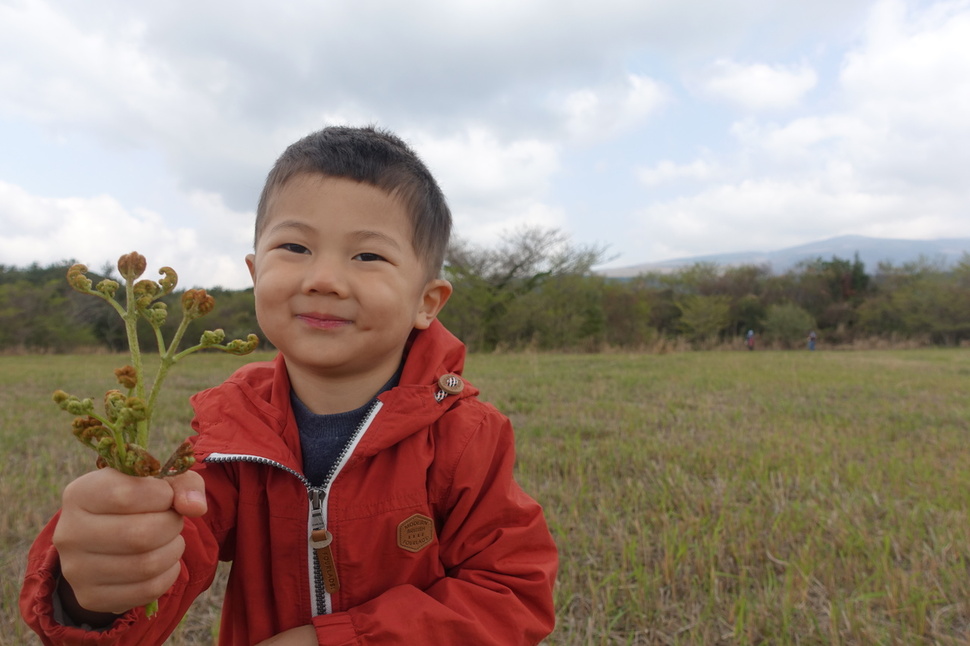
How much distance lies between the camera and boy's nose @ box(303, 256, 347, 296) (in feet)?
4.03

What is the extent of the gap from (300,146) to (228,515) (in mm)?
931

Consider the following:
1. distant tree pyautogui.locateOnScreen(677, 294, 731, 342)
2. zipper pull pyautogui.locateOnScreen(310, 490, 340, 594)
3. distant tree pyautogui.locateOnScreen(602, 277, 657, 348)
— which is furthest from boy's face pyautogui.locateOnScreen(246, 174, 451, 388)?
distant tree pyautogui.locateOnScreen(677, 294, 731, 342)

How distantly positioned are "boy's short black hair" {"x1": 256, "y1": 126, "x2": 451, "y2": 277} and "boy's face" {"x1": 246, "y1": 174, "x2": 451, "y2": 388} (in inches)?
1.5

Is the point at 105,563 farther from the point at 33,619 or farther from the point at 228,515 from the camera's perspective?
the point at 228,515

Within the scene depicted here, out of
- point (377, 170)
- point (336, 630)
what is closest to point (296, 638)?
point (336, 630)

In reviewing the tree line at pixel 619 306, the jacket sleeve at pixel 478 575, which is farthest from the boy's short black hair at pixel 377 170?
the tree line at pixel 619 306

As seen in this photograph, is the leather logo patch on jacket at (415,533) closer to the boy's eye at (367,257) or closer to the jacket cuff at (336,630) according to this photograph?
the jacket cuff at (336,630)

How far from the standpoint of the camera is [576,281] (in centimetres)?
2233

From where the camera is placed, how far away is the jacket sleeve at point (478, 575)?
1181 mm

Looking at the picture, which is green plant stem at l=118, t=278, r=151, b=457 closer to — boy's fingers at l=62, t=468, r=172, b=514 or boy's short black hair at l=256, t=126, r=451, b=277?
boy's fingers at l=62, t=468, r=172, b=514

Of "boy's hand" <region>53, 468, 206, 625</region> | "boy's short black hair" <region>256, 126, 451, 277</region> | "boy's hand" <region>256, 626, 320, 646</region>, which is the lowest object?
"boy's hand" <region>256, 626, 320, 646</region>

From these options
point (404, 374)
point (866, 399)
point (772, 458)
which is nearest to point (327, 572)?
point (404, 374)

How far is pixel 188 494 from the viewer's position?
0.79 m

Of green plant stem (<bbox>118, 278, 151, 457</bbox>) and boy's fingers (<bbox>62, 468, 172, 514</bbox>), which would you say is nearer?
green plant stem (<bbox>118, 278, 151, 457</bbox>)
